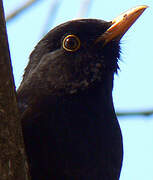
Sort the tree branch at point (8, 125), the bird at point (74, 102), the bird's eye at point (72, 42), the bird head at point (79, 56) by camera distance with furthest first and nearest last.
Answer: the bird's eye at point (72, 42) < the bird head at point (79, 56) < the bird at point (74, 102) < the tree branch at point (8, 125)

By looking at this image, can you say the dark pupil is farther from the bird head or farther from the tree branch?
the tree branch

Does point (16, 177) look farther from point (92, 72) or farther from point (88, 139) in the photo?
point (92, 72)

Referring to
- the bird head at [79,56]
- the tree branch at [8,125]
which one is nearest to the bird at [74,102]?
the bird head at [79,56]

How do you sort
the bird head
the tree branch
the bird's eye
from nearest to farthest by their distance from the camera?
1. the tree branch
2. the bird head
3. the bird's eye

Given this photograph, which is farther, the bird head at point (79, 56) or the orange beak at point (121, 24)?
the orange beak at point (121, 24)

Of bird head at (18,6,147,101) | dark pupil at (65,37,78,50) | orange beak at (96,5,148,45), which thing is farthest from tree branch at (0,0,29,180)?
orange beak at (96,5,148,45)

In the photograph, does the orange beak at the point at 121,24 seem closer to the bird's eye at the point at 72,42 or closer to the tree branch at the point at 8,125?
the bird's eye at the point at 72,42

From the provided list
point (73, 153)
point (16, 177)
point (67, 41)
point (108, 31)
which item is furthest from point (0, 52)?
point (108, 31)
